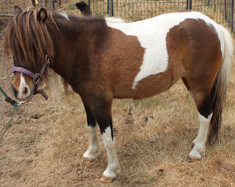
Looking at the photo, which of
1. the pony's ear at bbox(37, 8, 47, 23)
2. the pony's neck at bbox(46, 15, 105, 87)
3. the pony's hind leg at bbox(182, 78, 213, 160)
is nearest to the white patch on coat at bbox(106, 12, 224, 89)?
the pony's neck at bbox(46, 15, 105, 87)

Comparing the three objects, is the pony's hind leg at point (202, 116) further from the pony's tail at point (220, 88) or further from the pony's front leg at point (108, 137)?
the pony's front leg at point (108, 137)

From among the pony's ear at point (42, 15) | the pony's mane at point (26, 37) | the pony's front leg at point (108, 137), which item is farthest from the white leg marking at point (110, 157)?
the pony's ear at point (42, 15)

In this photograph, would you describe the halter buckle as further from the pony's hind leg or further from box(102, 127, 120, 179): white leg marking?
the pony's hind leg

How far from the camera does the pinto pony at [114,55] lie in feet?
6.88

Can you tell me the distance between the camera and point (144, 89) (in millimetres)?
2627

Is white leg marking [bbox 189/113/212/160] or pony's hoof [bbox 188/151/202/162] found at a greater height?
white leg marking [bbox 189/113/212/160]

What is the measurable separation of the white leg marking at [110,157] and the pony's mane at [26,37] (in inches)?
45.3

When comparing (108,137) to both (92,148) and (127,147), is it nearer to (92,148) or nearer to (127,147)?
(92,148)

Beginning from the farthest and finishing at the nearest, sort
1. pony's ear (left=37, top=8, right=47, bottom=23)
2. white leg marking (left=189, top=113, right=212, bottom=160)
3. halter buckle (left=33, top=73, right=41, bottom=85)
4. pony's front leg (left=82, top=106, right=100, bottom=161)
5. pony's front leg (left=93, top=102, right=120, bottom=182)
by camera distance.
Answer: pony's front leg (left=82, top=106, right=100, bottom=161), white leg marking (left=189, top=113, right=212, bottom=160), pony's front leg (left=93, top=102, right=120, bottom=182), halter buckle (left=33, top=73, right=41, bottom=85), pony's ear (left=37, top=8, right=47, bottom=23)

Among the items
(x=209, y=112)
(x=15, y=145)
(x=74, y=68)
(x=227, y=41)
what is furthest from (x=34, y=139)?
(x=227, y=41)

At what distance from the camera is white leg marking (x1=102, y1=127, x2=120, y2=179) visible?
→ 2.59 metres

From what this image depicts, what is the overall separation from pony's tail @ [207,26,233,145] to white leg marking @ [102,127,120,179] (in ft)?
4.62

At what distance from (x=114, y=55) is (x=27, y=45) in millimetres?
890

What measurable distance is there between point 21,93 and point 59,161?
1401 millimetres
